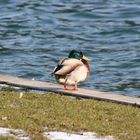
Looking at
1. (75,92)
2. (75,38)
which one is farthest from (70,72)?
(75,38)

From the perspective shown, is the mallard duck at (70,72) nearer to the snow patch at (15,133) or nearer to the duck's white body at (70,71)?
the duck's white body at (70,71)

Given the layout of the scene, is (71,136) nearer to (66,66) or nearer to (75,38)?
(66,66)

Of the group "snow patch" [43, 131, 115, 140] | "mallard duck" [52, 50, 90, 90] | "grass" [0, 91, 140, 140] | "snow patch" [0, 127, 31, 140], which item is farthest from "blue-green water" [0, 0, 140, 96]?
"snow patch" [0, 127, 31, 140]

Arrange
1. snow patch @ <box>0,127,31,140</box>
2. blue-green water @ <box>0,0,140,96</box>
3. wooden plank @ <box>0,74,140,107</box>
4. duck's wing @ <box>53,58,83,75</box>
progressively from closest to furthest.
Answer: snow patch @ <box>0,127,31,140</box> < wooden plank @ <box>0,74,140,107</box> < duck's wing @ <box>53,58,83,75</box> < blue-green water @ <box>0,0,140,96</box>

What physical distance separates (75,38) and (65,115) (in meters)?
12.8

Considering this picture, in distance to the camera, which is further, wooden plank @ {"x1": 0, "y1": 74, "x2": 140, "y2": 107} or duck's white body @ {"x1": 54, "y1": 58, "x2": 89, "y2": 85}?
duck's white body @ {"x1": 54, "y1": 58, "x2": 89, "y2": 85}

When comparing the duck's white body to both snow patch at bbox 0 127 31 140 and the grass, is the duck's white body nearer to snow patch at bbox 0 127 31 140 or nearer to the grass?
the grass

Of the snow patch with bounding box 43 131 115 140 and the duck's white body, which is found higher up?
the snow patch with bounding box 43 131 115 140

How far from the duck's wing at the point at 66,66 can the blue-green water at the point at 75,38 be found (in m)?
3.65

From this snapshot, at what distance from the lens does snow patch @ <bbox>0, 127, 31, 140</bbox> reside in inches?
338

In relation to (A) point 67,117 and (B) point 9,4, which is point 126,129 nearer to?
(A) point 67,117

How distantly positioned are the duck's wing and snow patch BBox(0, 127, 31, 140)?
2883 mm

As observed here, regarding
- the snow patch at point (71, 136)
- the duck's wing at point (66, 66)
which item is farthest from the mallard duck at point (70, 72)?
the snow patch at point (71, 136)

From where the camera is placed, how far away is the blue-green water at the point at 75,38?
57.9 feet
